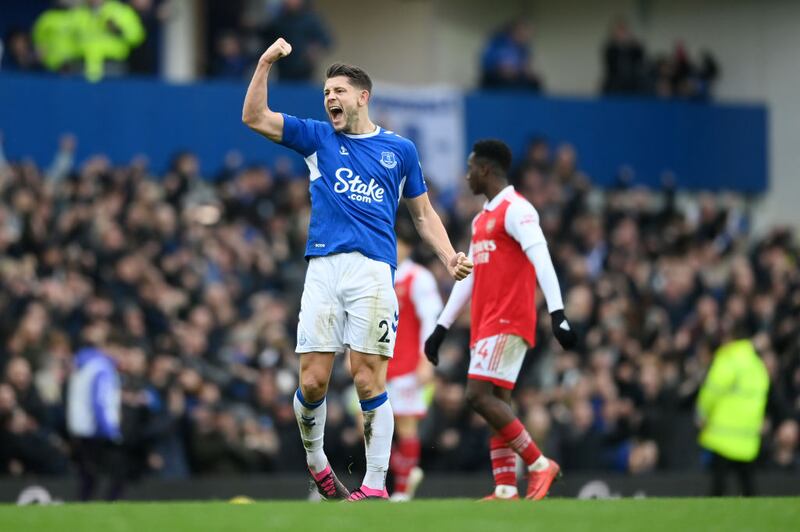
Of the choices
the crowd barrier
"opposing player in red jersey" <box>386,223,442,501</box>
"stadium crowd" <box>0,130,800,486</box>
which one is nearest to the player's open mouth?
"opposing player in red jersey" <box>386,223,442,501</box>

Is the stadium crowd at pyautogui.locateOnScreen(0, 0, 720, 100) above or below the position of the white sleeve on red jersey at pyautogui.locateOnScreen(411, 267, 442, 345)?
above

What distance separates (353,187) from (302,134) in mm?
451

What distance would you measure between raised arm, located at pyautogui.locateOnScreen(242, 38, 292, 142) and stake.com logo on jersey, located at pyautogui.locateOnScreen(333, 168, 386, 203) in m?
0.45

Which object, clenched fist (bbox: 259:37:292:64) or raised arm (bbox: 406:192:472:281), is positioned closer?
clenched fist (bbox: 259:37:292:64)

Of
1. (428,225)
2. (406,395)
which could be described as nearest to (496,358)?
(428,225)

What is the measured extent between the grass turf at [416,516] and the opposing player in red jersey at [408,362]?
15.3ft

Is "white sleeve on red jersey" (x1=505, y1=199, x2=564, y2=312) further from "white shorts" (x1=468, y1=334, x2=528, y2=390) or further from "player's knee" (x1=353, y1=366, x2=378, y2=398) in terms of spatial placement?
"player's knee" (x1=353, y1=366, x2=378, y2=398)

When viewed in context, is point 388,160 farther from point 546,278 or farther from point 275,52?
point 546,278

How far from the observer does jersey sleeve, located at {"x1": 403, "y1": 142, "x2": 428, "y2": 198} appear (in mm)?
10547

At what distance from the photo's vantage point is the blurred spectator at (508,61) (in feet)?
85.2

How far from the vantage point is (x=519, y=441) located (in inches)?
448

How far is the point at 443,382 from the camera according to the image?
60.6 feet

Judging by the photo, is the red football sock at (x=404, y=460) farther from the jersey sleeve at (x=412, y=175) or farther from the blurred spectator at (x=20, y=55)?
the blurred spectator at (x=20, y=55)

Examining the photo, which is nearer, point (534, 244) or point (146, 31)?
point (534, 244)
